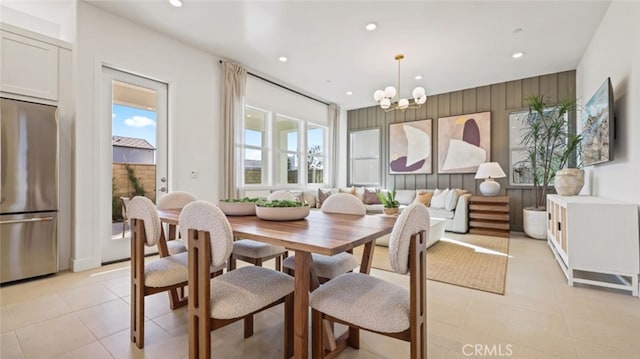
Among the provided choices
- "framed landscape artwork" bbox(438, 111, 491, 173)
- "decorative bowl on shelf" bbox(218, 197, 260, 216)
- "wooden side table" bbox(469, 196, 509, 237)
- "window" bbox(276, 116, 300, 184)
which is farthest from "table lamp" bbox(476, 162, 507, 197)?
"decorative bowl on shelf" bbox(218, 197, 260, 216)

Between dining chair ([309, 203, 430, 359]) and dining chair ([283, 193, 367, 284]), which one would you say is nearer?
dining chair ([309, 203, 430, 359])

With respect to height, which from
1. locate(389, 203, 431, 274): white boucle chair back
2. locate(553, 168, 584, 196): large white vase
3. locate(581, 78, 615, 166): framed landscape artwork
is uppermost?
locate(581, 78, 615, 166): framed landscape artwork

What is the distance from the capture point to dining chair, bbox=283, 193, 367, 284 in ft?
5.66

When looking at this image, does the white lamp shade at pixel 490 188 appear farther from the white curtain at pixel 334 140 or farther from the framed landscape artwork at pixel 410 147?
the white curtain at pixel 334 140

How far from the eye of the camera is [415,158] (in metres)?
Answer: 6.18

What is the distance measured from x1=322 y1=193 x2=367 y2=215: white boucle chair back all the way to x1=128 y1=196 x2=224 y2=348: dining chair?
2.98 ft

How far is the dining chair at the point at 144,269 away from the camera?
156cm

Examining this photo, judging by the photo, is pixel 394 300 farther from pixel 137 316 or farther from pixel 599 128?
pixel 599 128

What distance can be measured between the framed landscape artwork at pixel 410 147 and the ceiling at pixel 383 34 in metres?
1.37

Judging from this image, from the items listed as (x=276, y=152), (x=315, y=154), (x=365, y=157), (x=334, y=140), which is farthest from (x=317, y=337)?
(x=365, y=157)

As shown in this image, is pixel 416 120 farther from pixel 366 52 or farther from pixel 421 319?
pixel 421 319

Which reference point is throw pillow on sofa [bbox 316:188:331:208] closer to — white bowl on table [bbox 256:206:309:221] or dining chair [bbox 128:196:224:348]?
white bowl on table [bbox 256:206:309:221]

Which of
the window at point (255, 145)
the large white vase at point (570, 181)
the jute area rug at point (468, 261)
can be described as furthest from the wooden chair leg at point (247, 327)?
the large white vase at point (570, 181)

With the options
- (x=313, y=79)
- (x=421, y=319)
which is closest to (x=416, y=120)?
(x=313, y=79)
